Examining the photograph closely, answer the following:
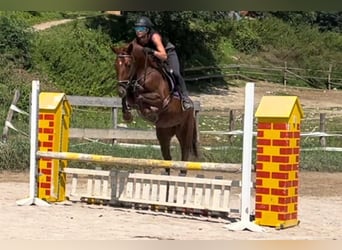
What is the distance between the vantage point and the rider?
609 cm

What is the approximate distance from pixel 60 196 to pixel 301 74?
859 inches

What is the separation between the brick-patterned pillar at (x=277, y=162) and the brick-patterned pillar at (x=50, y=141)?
1.90 m

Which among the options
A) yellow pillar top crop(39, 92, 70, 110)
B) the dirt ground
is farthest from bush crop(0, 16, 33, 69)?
yellow pillar top crop(39, 92, 70, 110)

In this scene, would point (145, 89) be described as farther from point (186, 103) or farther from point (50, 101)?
point (50, 101)

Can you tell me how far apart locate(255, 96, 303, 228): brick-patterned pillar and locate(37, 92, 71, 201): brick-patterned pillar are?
74.9 inches

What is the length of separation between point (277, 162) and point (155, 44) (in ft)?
4.80

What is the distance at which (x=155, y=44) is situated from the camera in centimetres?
617

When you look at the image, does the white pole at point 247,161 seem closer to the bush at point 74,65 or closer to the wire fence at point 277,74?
the bush at point 74,65

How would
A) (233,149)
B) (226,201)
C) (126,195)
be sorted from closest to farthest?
(226,201)
(126,195)
(233,149)

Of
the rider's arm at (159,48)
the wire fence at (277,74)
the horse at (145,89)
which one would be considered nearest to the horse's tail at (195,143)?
the horse at (145,89)

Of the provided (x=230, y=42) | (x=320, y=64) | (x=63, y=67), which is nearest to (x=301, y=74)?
(x=320, y=64)

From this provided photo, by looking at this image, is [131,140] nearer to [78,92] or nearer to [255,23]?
[78,92]

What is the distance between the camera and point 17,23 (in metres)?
19.8

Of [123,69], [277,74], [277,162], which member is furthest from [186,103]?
[277,74]
